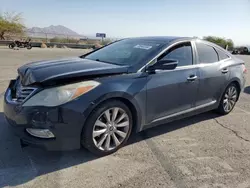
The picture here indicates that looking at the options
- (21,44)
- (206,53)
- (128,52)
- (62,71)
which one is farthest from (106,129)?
(21,44)

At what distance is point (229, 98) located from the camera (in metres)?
4.82

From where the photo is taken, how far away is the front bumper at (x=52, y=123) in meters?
2.66

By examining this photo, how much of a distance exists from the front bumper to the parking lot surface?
0.28 metres

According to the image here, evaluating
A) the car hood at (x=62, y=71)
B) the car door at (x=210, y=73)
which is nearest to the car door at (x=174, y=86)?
the car door at (x=210, y=73)

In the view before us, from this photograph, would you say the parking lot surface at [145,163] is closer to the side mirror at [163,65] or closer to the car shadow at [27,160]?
the car shadow at [27,160]

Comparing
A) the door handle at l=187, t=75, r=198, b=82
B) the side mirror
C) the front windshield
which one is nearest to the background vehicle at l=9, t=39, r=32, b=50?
the front windshield

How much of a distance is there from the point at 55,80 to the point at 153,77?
4.33ft

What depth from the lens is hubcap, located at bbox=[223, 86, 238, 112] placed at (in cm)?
473

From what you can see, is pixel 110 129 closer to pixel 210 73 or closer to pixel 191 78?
pixel 191 78

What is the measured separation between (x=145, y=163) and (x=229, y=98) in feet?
8.91

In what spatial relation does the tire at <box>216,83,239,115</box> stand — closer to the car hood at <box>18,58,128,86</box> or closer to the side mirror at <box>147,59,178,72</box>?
the side mirror at <box>147,59,178,72</box>

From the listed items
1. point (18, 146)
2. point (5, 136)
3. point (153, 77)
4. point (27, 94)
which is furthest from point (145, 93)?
point (5, 136)

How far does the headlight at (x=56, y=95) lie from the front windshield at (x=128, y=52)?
96 cm

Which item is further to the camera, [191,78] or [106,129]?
[191,78]
